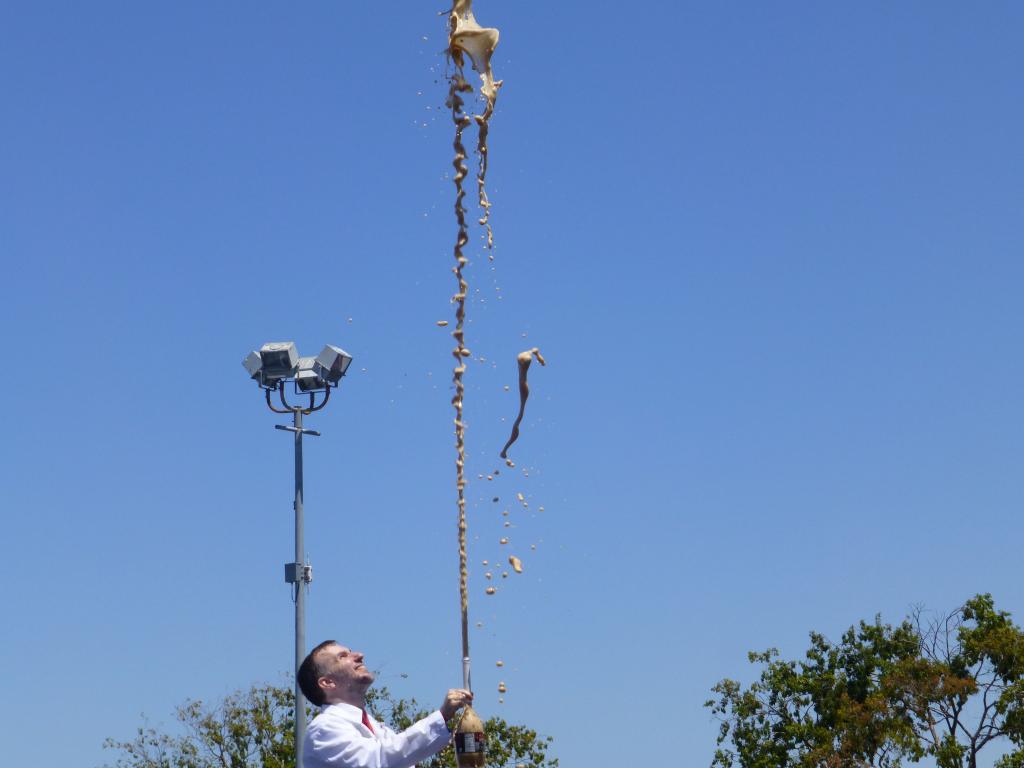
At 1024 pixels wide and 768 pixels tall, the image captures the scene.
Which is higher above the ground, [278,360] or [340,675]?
[278,360]

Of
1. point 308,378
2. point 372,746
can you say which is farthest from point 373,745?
point 308,378

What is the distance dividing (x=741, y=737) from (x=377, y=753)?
124ft

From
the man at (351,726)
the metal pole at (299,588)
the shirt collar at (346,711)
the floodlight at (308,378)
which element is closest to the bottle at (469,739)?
the man at (351,726)

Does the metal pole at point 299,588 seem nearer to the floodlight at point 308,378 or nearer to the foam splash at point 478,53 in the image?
the floodlight at point 308,378

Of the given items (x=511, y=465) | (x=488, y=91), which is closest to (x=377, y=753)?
(x=511, y=465)

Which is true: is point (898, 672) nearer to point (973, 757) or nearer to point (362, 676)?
point (973, 757)

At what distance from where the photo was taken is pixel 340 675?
820 centimetres

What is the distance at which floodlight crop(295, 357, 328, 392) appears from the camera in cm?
2550

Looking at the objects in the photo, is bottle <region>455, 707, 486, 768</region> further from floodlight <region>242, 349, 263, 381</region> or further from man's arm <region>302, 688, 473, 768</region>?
floodlight <region>242, 349, 263, 381</region>

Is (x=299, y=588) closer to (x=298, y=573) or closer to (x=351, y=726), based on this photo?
(x=298, y=573)

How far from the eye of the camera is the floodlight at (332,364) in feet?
82.6

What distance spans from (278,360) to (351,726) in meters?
17.7

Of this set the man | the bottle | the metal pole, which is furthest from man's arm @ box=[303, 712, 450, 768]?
the metal pole

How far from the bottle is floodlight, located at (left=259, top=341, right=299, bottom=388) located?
57.0 feet
